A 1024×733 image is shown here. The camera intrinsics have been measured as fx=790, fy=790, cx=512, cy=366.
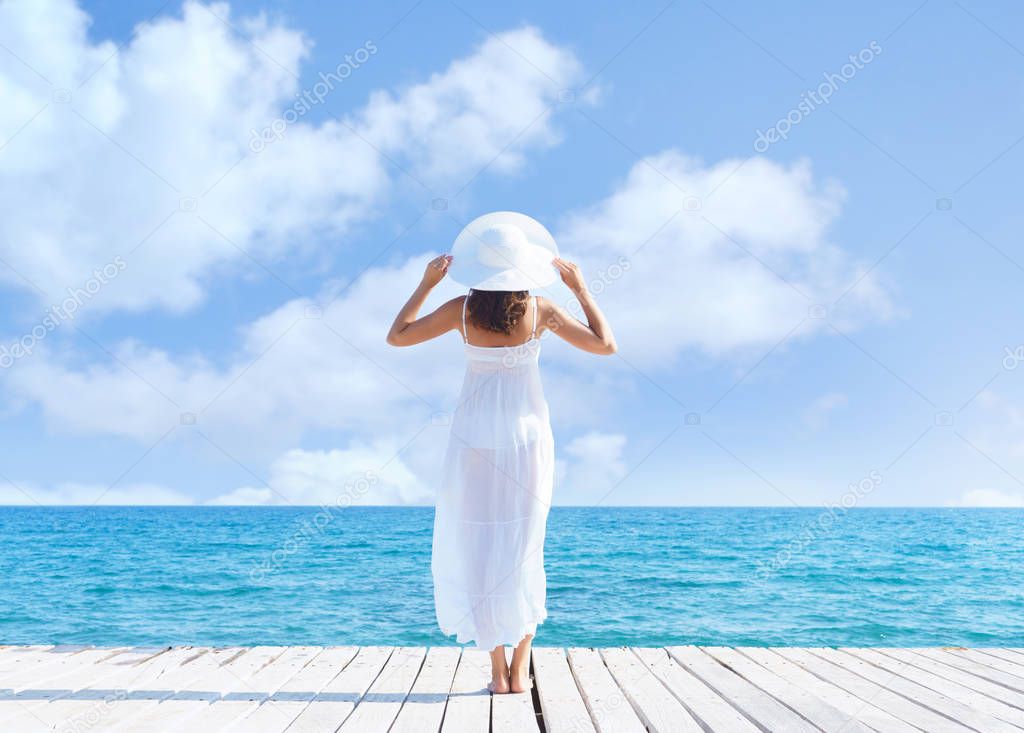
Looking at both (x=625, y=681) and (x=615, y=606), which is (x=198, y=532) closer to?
(x=615, y=606)

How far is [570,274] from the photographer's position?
378cm

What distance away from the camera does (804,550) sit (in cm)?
2383

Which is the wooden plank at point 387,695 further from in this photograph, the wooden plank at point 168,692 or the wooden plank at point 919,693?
the wooden plank at point 919,693

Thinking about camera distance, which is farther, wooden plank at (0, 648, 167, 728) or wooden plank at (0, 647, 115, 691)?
wooden plank at (0, 647, 115, 691)

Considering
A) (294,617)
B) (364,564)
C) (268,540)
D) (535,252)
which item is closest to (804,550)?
(364,564)

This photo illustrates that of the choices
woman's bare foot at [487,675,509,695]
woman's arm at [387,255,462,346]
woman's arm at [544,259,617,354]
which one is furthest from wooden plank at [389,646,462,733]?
woman's arm at [544,259,617,354]

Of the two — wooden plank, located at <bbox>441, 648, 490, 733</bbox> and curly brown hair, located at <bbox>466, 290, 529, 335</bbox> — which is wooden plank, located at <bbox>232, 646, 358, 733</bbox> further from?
curly brown hair, located at <bbox>466, 290, 529, 335</bbox>

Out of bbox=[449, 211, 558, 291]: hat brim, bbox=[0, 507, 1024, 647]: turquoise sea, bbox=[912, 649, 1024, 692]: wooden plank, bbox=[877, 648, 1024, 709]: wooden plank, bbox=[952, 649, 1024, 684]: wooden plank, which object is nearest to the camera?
bbox=[449, 211, 558, 291]: hat brim

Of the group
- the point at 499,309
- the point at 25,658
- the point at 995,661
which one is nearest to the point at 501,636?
the point at 499,309

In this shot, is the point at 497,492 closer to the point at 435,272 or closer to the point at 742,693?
the point at 435,272

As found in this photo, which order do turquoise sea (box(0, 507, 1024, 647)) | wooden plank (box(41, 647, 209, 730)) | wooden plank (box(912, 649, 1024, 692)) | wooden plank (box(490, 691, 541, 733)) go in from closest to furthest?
wooden plank (box(490, 691, 541, 733)) < wooden plank (box(41, 647, 209, 730)) < wooden plank (box(912, 649, 1024, 692)) < turquoise sea (box(0, 507, 1024, 647))

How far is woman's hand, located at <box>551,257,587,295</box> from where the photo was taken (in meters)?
3.77

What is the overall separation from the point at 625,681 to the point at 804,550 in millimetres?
21768

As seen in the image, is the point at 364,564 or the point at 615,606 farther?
the point at 364,564
